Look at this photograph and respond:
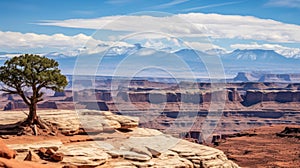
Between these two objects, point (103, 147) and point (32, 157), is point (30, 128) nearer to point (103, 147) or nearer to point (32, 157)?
point (103, 147)

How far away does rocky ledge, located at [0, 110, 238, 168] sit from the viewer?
2483 cm

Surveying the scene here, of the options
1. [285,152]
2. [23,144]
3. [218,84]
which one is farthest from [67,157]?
[218,84]

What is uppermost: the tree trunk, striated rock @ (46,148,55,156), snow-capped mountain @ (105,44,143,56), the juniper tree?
snow-capped mountain @ (105,44,143,56)

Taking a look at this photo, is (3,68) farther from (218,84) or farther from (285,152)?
(218,84)

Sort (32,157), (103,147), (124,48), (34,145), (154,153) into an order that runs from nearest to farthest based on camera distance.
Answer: (32,157) → (34,145) → (154,153) → (103,147) → (124,48)

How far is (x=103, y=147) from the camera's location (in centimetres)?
2797

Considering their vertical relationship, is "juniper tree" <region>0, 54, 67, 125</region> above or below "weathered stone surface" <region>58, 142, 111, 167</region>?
above

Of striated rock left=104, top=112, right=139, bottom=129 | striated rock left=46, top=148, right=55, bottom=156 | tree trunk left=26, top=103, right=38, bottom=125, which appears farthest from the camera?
striated rock left=104, top=112, right=139, bottom=129

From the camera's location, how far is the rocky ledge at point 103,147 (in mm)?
24834

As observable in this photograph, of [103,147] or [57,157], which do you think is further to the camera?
[103,147]

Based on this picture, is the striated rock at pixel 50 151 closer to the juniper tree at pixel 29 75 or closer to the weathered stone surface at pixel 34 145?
the weathered stone surface at pixel 34 145

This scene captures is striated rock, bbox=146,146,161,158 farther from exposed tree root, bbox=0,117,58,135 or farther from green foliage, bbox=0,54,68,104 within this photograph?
green foliage, bbox=0,54,68,104

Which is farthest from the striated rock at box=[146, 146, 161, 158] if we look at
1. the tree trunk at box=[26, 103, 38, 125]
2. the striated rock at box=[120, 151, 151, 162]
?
the tree trunk at box=[26, 103, 38, 125]

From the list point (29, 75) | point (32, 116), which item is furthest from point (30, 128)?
point (29, 75)
